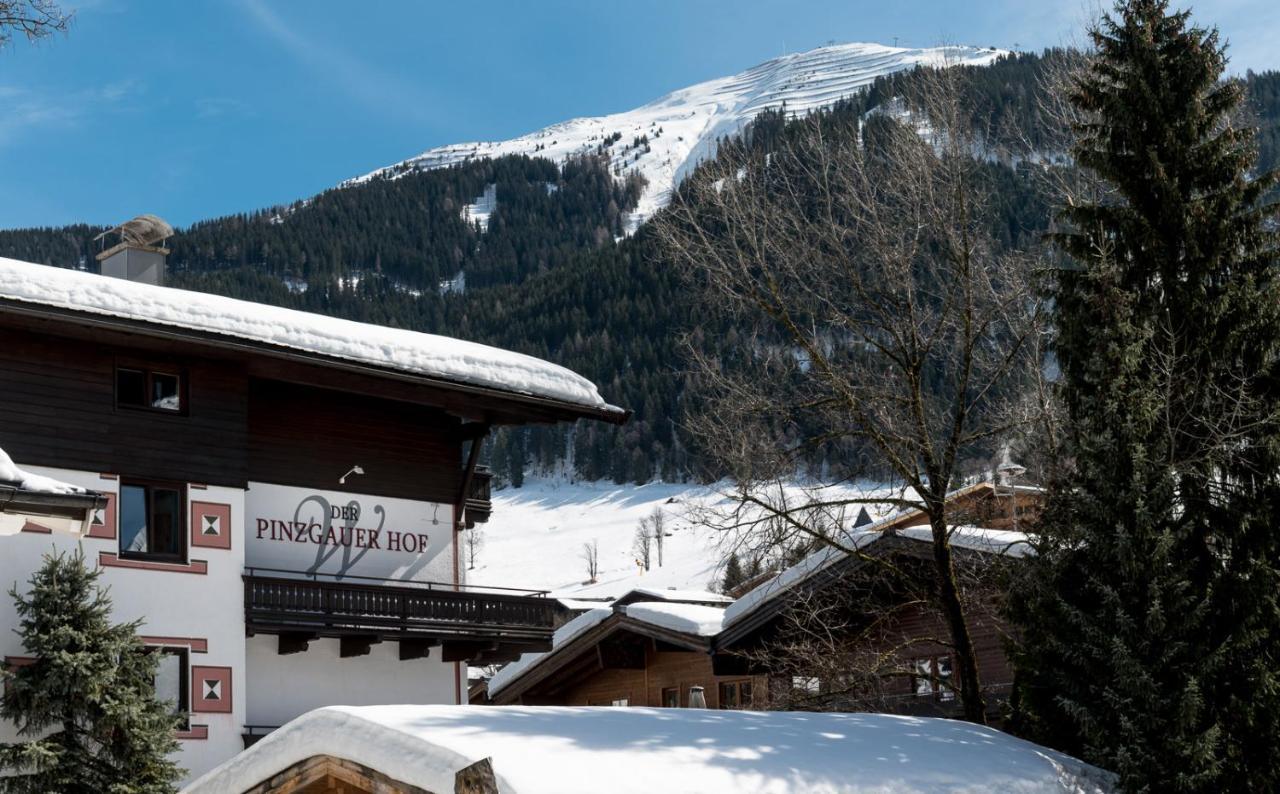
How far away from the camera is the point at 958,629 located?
17656 millimetres

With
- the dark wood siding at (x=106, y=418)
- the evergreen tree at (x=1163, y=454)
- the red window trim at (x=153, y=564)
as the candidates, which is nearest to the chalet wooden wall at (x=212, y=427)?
the dark wood siding at (x=106, y=418)

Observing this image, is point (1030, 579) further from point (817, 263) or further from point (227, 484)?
point (227, 484)

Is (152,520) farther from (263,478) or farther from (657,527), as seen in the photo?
(657,527)

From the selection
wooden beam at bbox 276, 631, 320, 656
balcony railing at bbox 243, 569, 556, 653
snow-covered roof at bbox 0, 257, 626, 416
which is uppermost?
snow-covered roof at bbox 0, 257, 626, 416

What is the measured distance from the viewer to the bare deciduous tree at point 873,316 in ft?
59.3

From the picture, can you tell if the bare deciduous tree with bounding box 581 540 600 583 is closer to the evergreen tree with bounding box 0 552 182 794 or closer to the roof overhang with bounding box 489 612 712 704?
the roof overhang with bounding box 489 612 712 704

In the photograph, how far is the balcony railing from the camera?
24.1 meters

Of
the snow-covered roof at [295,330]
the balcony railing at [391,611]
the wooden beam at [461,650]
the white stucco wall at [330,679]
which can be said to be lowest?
the white stucco wall at [330,679]

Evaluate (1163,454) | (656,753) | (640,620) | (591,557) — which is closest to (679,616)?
(640,620)

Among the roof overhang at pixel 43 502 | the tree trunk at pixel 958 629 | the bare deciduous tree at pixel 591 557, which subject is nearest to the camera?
the roof overhang at pixel 43 502

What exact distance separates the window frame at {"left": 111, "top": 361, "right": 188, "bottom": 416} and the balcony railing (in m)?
2.87

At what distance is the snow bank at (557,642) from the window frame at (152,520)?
779cm

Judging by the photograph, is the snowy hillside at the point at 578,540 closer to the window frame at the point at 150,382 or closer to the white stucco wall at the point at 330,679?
the white stucco wall at the point at 330,679

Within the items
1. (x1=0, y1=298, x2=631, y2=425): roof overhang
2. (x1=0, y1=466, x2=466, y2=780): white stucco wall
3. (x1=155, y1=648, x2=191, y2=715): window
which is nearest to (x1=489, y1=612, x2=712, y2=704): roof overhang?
(x1=0, y1=466, x2=466, y2=780): white stucco wall
